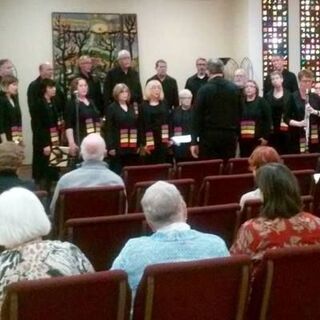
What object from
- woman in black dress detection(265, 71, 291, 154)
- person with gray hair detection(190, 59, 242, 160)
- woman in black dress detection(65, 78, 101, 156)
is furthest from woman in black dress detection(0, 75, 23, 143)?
woman in black dress detection(265, 71, 291, 154)

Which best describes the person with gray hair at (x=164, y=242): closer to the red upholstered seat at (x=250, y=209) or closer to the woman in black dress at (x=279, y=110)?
the red upholstered seat at (x=250, y=209)

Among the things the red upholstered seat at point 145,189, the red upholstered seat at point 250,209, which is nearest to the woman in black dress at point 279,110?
the red upholstered seat at point 145,189

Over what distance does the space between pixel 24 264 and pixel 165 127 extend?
554 cm

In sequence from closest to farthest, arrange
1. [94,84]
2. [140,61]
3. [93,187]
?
[93,187], [94,84], [140,61]

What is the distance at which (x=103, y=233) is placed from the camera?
366cm

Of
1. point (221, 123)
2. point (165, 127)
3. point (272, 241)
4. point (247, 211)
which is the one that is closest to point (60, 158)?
point (165, 127)

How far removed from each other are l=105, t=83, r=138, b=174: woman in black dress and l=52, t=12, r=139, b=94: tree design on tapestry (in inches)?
101

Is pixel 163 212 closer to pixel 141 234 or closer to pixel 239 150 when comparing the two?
pixel 141 234

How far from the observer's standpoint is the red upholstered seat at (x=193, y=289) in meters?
2.46

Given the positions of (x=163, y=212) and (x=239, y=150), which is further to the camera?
(x=239, y=150)

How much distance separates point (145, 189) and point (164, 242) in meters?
1.93

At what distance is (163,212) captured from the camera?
2971 mm

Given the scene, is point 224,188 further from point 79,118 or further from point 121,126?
point 79,118

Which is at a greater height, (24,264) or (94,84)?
(94,84)
